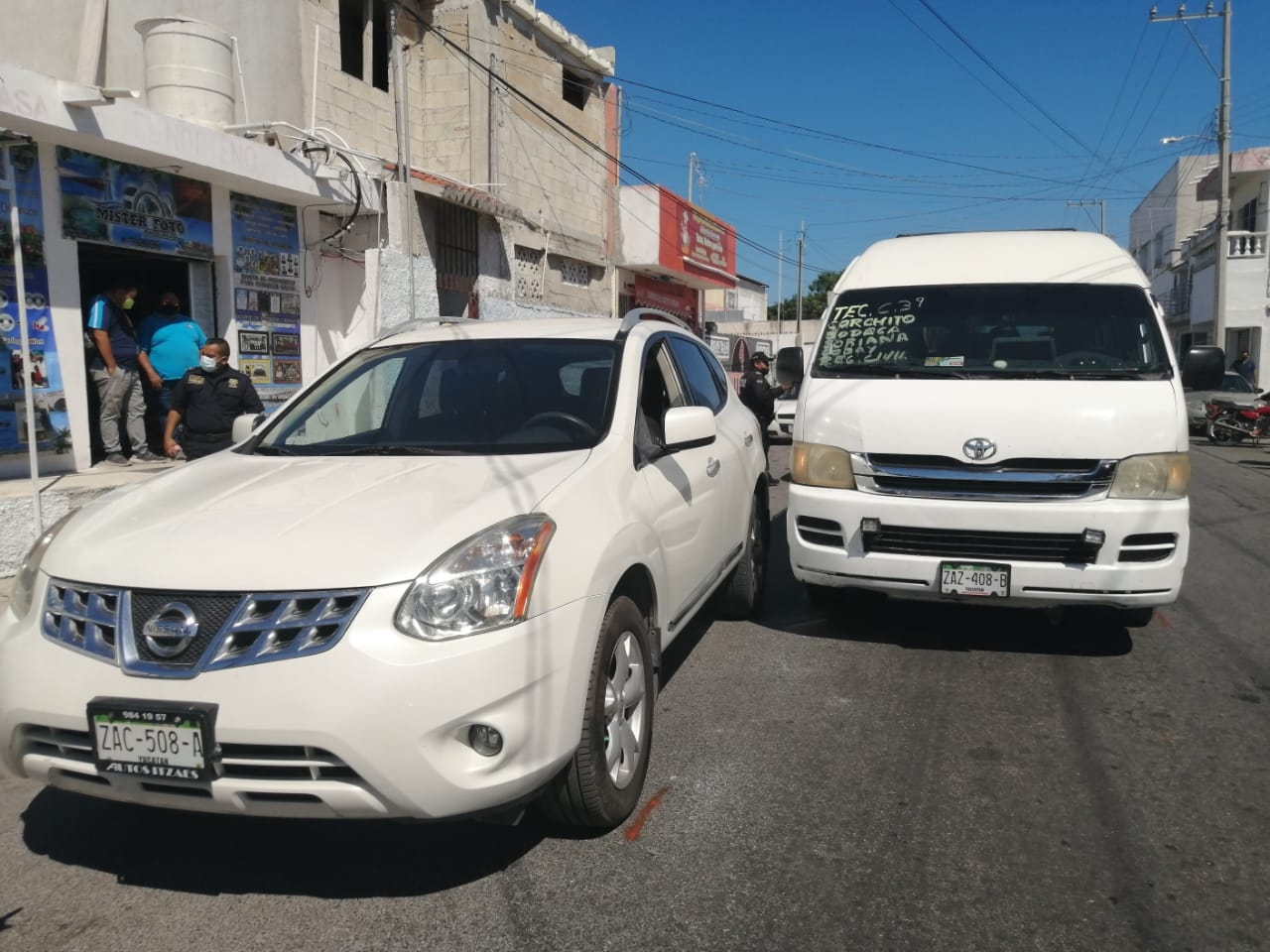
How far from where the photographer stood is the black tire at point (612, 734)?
119 inches

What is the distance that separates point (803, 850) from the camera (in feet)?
10.4

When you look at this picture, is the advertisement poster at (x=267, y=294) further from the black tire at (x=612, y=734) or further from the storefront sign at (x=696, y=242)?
the storefront sign at (x=696, y=242)

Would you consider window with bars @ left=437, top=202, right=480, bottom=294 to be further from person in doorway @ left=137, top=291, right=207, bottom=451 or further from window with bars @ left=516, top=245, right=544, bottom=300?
person in doorway @ left=137, top=291, right=207, bottom=451

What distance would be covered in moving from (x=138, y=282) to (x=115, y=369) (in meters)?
2.37

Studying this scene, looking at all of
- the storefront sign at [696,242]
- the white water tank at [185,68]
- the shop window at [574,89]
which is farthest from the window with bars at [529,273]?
the white water tank at [185,68]

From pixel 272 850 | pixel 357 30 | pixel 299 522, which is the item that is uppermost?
pixel 357 30

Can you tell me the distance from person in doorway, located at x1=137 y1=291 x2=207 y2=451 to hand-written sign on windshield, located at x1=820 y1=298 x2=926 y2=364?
5804 millimetres

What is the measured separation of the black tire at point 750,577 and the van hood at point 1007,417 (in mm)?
782

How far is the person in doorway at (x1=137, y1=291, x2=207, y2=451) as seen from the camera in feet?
28.5

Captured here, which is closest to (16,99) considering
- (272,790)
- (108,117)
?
(108,117)

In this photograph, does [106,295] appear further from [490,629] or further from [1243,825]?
[1243,825]

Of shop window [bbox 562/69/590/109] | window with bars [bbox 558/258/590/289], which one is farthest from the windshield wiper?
shop window [bbox 562/69/590/109]

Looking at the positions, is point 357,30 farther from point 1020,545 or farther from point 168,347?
point 1020,545

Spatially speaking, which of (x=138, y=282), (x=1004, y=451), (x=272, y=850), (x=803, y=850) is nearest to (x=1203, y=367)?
(x=1004, y=451)
